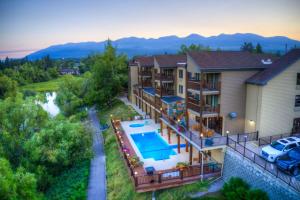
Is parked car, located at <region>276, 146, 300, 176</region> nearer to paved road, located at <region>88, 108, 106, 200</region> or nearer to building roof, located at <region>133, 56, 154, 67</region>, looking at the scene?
paved road, located at <region>88, 108, 106, 200</region>

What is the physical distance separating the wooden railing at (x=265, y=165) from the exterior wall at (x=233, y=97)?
9.34ft

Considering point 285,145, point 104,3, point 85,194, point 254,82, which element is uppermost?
point 104,3

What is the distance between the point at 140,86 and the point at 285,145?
2804 centimetres

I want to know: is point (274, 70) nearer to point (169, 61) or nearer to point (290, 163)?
point (290, 163)

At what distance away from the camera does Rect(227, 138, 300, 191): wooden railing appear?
1215cm

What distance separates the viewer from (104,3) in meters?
49.8

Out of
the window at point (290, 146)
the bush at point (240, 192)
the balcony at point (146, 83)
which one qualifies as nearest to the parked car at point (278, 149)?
the window at point (290, 146)

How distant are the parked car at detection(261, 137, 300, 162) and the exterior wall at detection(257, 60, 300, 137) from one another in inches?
111

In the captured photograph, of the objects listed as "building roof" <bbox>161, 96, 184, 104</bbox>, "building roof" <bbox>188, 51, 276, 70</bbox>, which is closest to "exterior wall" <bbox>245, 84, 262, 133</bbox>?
"building roof" <bbox>188, 51, 276, 70</bbox>

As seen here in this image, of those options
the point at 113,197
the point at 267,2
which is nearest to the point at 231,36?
the point at 267,2

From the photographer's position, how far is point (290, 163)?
44.2 ft

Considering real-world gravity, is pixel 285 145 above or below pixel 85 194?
above

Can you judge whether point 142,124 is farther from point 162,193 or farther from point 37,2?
point 37,2

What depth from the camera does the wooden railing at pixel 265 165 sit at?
12.1 m
